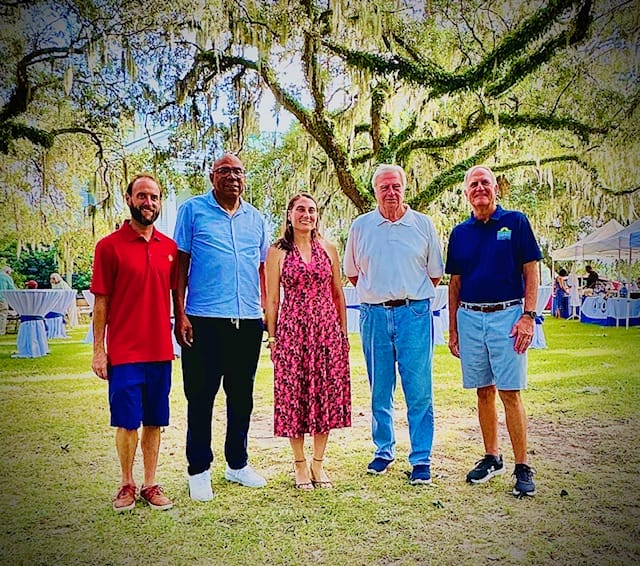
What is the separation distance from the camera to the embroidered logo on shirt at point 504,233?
216cm

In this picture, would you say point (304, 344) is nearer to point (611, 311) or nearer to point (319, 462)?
point (319, 462)

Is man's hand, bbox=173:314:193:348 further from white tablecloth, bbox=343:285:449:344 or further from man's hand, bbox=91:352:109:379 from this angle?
white tablecloth, bbox=343:285:449:344

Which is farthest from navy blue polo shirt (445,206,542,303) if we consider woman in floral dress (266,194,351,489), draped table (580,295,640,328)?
draped table (580,295,640,328)

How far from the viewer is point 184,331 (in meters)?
2.07

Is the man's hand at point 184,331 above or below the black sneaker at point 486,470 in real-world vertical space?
above

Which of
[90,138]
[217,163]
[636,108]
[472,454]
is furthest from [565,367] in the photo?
[90,138]

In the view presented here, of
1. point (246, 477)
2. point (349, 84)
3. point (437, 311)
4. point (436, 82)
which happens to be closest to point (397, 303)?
point (246, 477)

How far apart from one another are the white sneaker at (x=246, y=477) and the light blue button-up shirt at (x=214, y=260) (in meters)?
0.64

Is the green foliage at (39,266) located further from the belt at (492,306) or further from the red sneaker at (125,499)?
the belt at (492,306)

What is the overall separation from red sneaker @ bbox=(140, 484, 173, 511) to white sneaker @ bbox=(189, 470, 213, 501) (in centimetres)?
10

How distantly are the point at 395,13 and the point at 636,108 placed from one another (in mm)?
2343

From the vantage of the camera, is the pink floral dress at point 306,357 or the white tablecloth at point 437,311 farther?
the white tablecloth at point 437,311

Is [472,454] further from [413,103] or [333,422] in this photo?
[413,103]

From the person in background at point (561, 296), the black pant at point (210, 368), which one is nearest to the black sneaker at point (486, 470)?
the black pant at point (210, 368)
